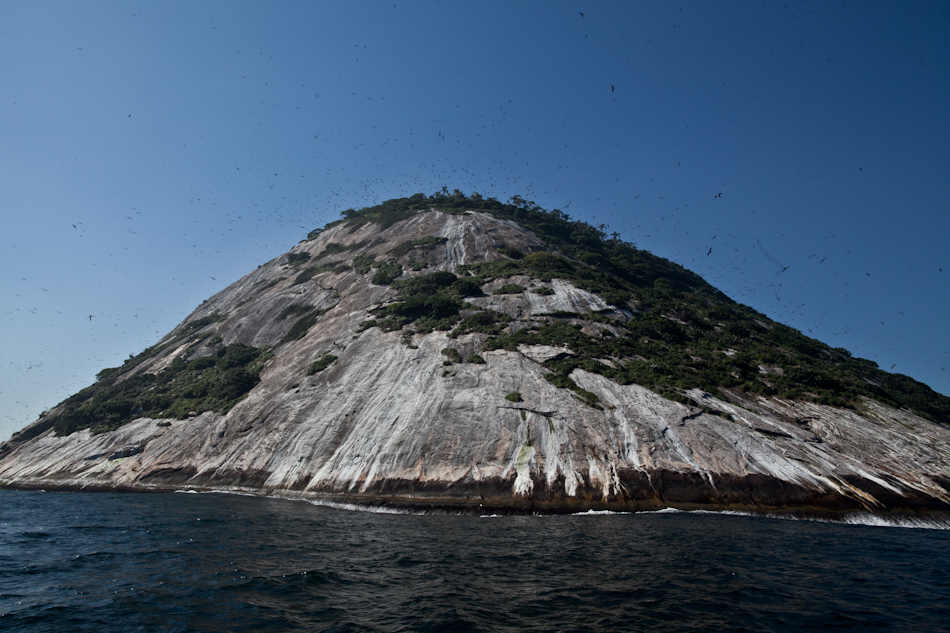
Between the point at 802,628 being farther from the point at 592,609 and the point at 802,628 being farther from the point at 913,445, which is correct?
the point at 913,445

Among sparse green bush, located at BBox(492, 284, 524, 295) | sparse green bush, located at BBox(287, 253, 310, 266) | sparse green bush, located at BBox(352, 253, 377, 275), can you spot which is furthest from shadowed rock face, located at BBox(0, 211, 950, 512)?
sparse green bush, located at BBox(287, 253, 310, 266)

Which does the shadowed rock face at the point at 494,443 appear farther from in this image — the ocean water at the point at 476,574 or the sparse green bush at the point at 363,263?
the sparse green bush at the point at 363,263

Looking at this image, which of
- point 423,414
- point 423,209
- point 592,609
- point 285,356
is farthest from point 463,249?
point 592,609

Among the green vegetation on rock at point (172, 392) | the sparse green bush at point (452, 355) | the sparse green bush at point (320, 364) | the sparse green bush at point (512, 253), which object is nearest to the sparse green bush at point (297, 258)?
the green vegetation on rock at point (172, 392)

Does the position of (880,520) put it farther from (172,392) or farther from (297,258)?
(297,258)

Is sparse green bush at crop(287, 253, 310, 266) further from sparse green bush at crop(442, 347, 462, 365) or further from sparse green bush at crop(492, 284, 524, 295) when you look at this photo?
sparse green bush at crop(442, 347, 462, 365)
